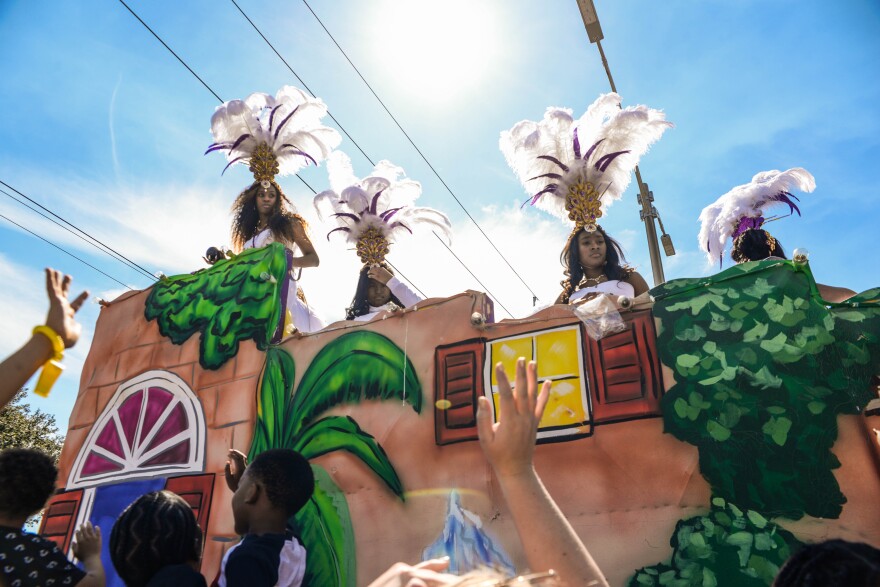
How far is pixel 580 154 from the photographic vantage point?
13.9ft

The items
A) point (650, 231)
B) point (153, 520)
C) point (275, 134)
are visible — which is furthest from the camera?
point (650, 231)

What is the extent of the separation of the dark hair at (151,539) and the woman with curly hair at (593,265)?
2.57 m

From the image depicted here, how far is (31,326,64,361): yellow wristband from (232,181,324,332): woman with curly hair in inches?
98.7

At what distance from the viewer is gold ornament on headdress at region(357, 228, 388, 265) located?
15.4 ft

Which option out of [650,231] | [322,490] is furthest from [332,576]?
[650,231]

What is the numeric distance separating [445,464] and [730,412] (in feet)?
3.92

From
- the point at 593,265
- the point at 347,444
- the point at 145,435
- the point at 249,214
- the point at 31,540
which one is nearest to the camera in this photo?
the point at 31,540

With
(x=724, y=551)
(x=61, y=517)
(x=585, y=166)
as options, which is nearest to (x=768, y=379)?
(x=724, y=551)

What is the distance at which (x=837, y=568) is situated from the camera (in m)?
1.02

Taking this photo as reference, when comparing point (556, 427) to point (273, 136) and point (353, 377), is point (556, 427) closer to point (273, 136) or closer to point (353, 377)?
point (353, 377)

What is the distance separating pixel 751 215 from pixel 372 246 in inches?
105

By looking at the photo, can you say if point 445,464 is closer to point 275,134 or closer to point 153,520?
point 153,520

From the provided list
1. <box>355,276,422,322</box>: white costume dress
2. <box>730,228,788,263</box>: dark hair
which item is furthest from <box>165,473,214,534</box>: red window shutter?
<box>730,228,788,263</box>: dark hair

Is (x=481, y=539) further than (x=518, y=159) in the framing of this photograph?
No
